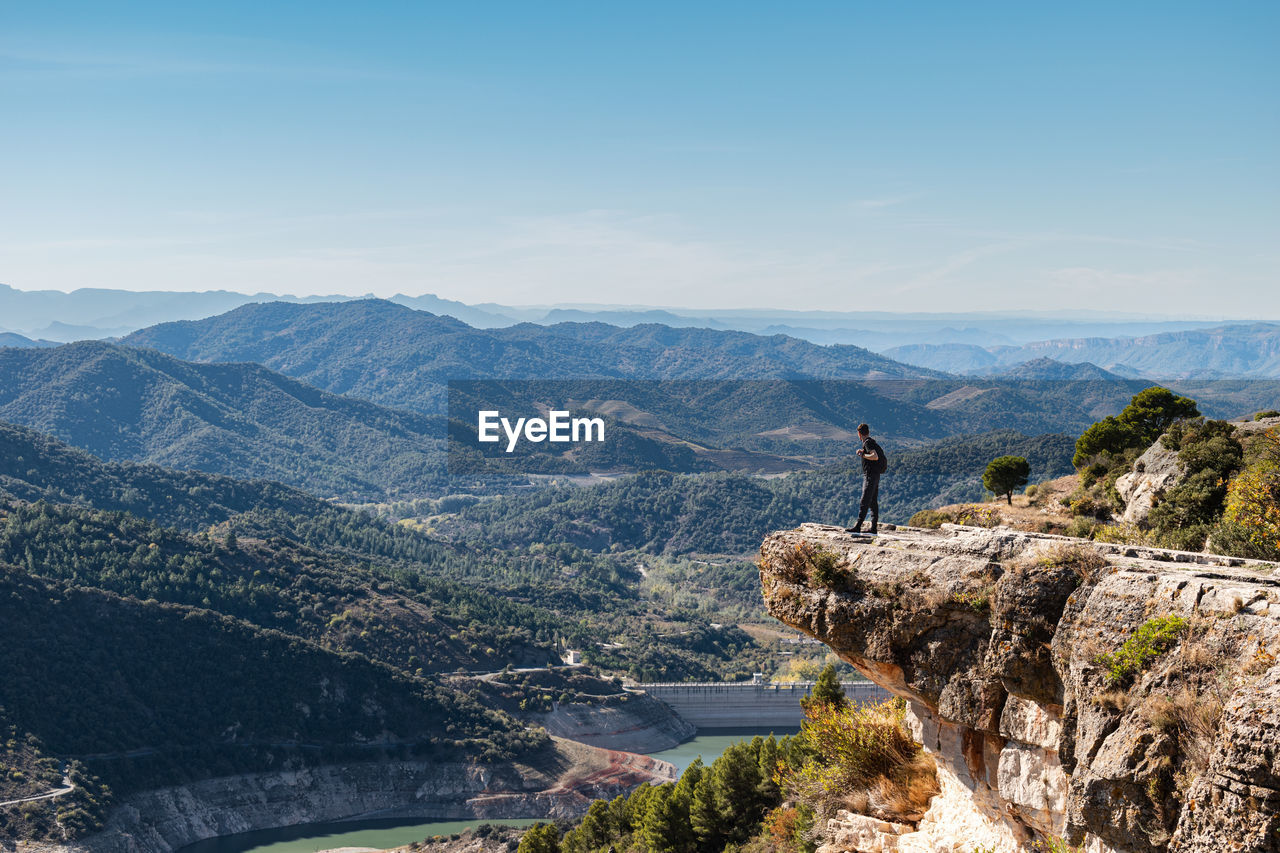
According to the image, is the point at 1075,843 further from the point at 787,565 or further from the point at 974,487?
the point at 974,487

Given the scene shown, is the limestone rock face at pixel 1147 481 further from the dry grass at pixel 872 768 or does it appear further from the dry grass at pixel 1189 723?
the dry grass at pixel 1189 723

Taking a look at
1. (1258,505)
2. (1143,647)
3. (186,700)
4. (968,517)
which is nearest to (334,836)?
(186,700)

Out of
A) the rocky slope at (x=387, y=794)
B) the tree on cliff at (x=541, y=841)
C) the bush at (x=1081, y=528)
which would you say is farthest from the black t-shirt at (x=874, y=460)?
the rocky slope at (x=387, y=794)

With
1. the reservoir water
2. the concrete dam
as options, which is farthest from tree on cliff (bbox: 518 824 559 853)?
the concrete dam

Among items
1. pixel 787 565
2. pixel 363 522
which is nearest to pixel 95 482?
pixel 363 522

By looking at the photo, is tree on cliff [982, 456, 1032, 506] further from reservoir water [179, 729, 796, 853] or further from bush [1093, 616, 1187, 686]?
bush [1093, 616, 1187, 686]

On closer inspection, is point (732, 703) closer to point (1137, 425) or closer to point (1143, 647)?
point (1137, 425)

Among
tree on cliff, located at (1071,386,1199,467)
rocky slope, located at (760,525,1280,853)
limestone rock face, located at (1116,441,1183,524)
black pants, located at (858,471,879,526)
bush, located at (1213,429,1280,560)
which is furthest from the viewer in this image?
tree on cliff, located at (1071,386,1199,467)
